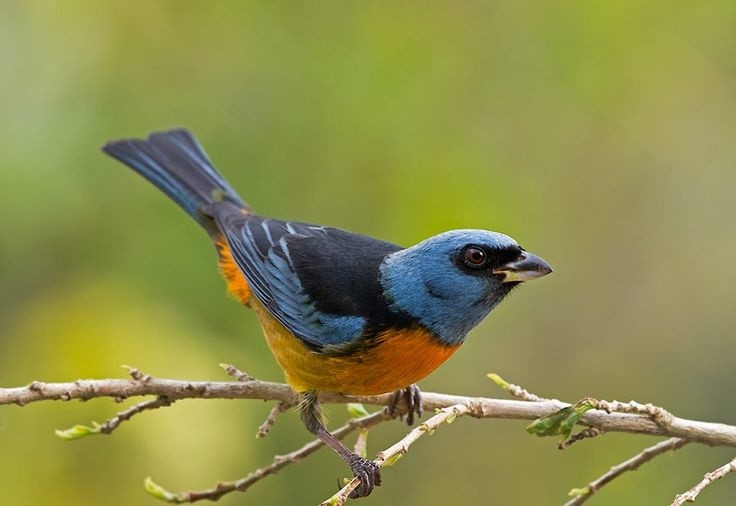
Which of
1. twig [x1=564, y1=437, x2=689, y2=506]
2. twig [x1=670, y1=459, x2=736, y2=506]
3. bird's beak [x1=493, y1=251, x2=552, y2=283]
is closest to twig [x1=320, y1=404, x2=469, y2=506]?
twig [x1=564, y1=437, x2=689, y2=506]

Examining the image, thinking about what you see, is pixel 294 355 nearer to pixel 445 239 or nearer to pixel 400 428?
pixel 445 239

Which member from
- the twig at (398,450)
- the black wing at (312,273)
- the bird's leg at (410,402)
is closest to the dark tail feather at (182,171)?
the black wing at (312,273)

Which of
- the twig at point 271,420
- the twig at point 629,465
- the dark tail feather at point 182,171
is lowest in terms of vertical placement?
the twig at point 629,465

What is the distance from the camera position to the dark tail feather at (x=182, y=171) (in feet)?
16.1

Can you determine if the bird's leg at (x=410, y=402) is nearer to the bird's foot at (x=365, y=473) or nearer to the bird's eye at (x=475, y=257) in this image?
the bird's foot at (x=365, y=473)

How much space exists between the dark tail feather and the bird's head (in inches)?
57.8

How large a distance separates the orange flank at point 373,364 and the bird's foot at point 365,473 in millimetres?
319

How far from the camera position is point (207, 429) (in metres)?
4.21

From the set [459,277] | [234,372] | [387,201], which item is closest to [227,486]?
[234,372]

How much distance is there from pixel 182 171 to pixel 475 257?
6.28ft

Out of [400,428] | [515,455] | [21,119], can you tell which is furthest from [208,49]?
[515,455]

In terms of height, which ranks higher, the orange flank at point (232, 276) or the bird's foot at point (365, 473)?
the orange flank at point (232, 276)

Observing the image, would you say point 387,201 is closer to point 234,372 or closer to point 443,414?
point 234,372

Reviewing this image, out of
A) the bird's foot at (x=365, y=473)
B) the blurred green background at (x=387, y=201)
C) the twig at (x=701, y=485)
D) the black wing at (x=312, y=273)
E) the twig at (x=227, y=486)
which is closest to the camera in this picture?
the twig at (x=701, y=485)
